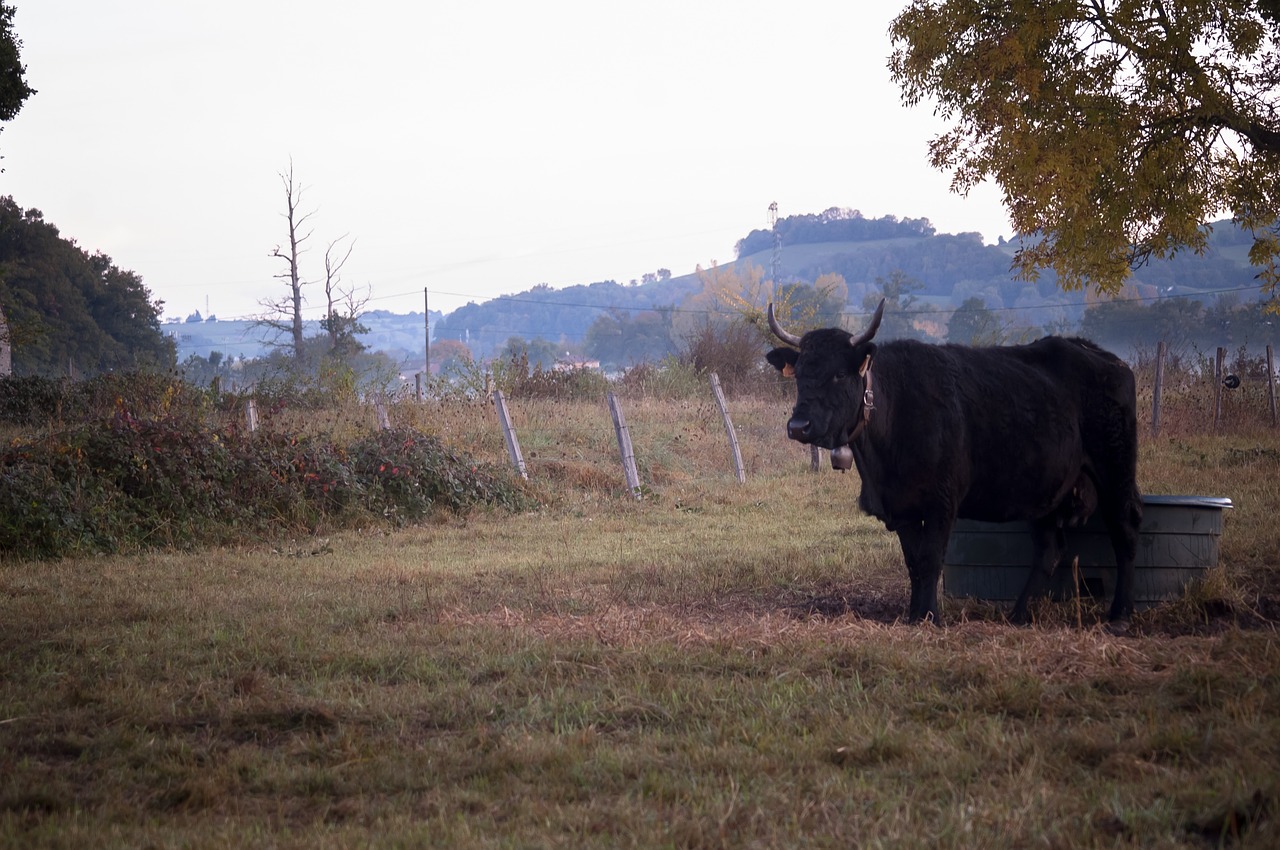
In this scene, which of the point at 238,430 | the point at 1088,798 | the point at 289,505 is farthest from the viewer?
the point at 238,430

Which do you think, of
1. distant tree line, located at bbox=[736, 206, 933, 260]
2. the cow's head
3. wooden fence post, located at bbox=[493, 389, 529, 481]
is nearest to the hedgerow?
wooden fence post, located at bbox=[493, 389, 529, 481]

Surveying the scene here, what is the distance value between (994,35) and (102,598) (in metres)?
11.4

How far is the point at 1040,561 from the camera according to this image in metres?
7.65

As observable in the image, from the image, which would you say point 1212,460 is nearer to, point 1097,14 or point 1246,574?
point 1097,14

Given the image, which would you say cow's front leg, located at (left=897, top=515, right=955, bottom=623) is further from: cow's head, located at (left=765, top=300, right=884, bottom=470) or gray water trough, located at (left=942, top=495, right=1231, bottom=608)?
gray water trough, located at (left=942, top=495, right=1231, bottom=608)

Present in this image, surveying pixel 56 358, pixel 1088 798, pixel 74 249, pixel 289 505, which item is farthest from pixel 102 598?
pixel 74 249

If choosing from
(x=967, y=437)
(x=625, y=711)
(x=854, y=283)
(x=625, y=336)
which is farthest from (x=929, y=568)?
(x=854, y=283)

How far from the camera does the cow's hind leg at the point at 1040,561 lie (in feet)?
24.4

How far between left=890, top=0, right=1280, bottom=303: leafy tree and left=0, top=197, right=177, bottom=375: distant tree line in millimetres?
32669

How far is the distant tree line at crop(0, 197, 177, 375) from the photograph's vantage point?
41250mm

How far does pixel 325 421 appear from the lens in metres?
18.8

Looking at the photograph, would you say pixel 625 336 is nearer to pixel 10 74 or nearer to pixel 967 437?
pixel 10 74

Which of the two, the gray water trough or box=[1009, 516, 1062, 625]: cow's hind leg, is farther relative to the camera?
the gray water trough

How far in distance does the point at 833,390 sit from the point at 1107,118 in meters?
7.47
